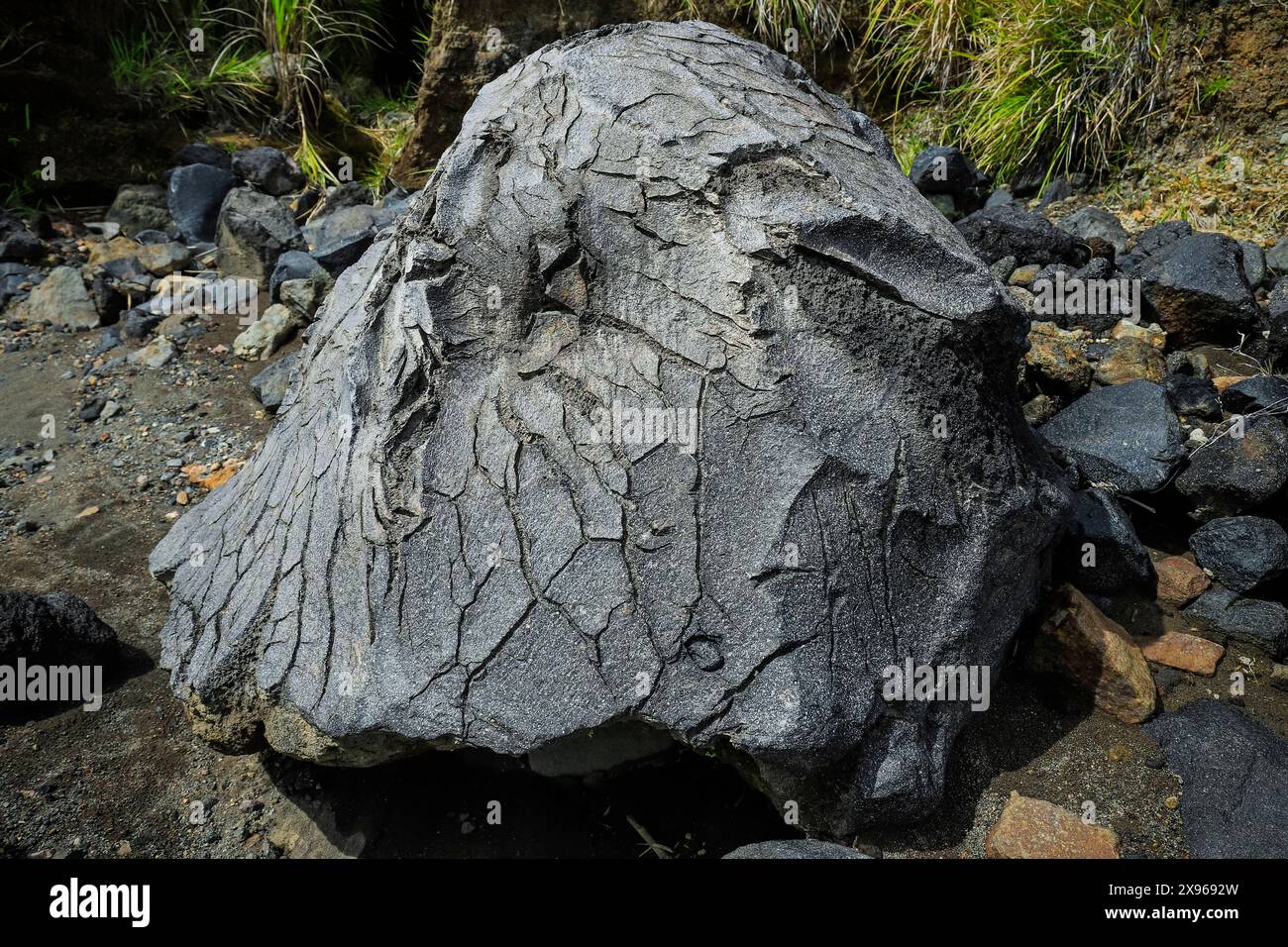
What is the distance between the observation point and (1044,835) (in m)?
2.07

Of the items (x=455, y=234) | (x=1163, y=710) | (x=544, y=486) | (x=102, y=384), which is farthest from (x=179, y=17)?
(x=1163, y=710)

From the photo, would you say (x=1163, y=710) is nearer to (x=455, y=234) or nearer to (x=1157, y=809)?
(x=1157, y=809)

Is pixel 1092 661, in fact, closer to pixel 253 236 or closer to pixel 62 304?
pixel 253 236

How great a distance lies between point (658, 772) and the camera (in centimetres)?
240

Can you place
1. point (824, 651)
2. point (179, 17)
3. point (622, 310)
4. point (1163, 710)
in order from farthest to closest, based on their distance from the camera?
point (179, 17) < point (1163, 710) < point (622, 310) < point (824, 651)

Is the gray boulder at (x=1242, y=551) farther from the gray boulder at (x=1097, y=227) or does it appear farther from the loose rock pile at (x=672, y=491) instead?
the gray boulder at (x=1097, y=227)

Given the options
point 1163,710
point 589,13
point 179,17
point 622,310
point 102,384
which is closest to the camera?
point 622,310

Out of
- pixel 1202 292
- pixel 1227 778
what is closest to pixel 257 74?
pixel 1202 292

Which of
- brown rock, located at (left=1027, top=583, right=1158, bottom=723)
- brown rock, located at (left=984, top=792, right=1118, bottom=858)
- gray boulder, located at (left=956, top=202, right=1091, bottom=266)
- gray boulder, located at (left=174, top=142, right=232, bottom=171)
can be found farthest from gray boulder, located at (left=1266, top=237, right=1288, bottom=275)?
gray boulder, located at (left=174, top=142, right=232, bottom=171)

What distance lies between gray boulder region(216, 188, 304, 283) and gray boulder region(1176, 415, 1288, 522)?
3.90m

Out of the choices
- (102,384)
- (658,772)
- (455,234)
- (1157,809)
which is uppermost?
(455,234)

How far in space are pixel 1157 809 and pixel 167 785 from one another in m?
2.36

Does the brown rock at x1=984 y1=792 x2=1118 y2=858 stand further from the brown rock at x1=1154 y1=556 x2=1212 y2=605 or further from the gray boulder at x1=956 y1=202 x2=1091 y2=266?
the gray boulder at x1=956 y1=202 x2=1091 y2=266

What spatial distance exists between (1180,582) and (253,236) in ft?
13.6
